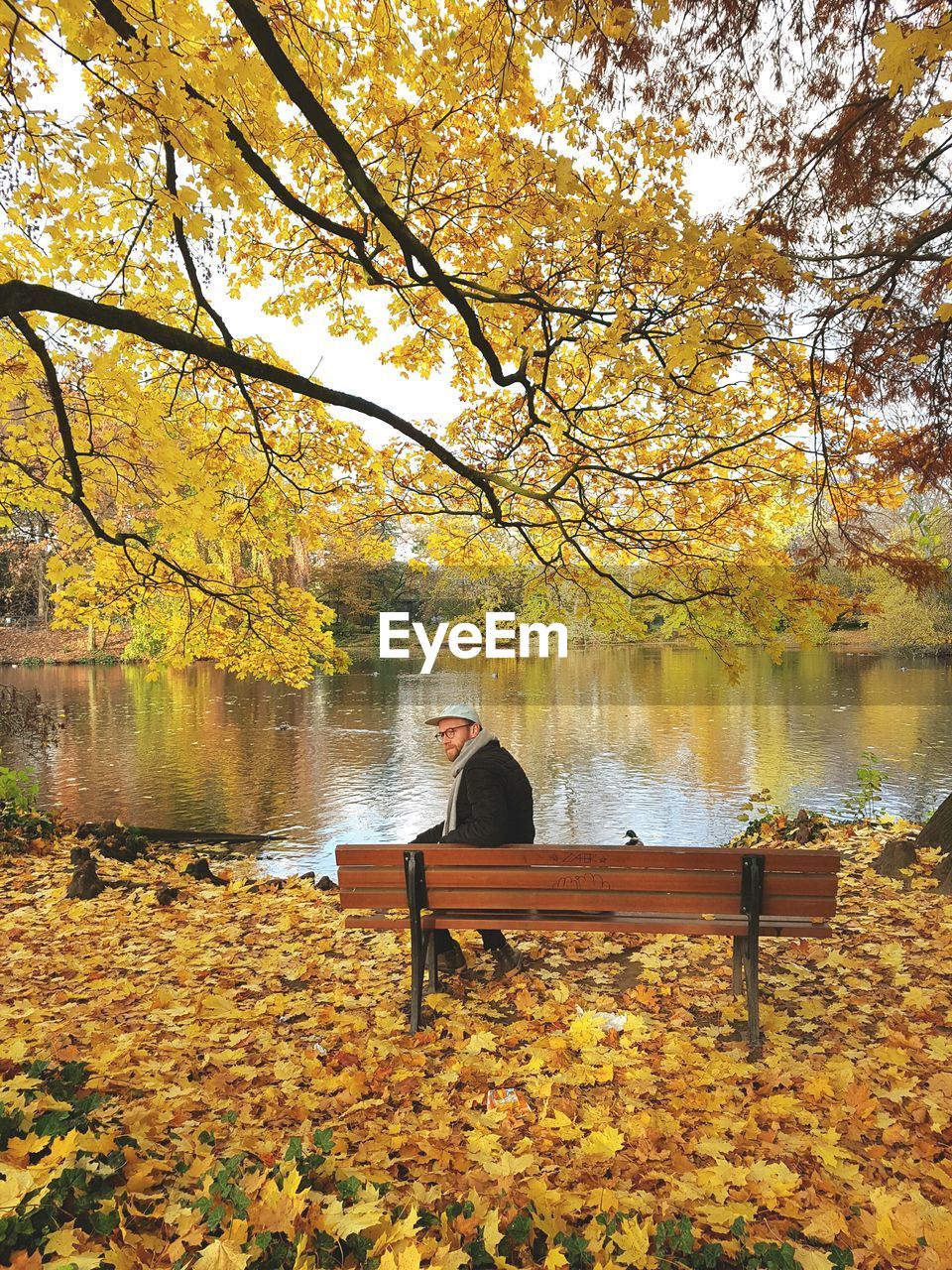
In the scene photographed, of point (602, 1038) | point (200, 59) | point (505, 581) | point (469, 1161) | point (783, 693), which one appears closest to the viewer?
point (469, 1161)

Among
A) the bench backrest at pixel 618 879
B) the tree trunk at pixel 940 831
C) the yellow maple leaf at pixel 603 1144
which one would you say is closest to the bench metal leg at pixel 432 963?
the bench backrest at pixel 618 879

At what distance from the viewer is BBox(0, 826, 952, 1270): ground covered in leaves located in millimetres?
2045

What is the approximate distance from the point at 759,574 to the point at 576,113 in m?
3.40

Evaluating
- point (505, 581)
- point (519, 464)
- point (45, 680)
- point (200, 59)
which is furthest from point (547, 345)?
point (45, 680)

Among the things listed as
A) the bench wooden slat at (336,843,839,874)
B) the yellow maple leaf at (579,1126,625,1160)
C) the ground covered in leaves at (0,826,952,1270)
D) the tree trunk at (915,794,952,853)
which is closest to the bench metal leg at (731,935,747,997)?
the ground covered in leaves at (0,826,952,1270)

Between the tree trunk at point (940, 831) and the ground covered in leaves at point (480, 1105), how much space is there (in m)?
1.26

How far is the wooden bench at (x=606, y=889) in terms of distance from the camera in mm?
3480

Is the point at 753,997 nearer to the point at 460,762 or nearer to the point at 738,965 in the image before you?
the point at 738,965

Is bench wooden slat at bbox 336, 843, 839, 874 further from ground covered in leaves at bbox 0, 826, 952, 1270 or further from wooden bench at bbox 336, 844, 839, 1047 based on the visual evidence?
ground covered in leaves at bbox 0, 826, 952, 1270

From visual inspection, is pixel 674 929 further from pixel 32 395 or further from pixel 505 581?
pixel 505 581

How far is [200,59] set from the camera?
4.73 meters

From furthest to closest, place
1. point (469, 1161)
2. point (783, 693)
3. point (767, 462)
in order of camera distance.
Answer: point (783, 693) < point (767, 462) < point (469, 1161)

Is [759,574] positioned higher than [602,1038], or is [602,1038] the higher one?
[759,574]

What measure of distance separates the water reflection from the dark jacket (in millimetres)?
5793
